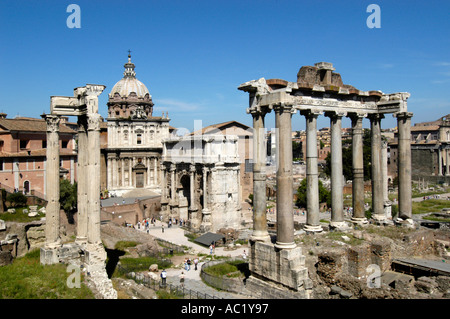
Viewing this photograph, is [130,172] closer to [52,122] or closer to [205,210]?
[205,210]

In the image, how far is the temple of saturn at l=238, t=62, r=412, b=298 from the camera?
38.8ft

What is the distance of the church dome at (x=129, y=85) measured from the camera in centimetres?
4698

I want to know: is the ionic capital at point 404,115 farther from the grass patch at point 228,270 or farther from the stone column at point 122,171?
the stone column at point 122,171

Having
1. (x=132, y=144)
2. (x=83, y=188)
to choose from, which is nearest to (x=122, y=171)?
(x=132, y=144)

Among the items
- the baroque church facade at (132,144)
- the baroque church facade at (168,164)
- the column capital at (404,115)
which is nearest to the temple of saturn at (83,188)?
the column capital at (404,115)

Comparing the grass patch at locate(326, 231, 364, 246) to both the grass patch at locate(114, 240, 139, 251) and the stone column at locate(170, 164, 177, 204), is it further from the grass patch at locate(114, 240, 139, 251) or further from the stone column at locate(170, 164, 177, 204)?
the stone column at locate(170, 164, 177, 204)

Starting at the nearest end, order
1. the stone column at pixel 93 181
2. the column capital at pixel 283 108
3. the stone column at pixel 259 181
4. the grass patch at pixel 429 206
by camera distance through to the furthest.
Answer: the column capital at pixel 283 108
the stone column at pixel 259 181
the stone column at pixel 93 181
the grass patch at pixel 429 206

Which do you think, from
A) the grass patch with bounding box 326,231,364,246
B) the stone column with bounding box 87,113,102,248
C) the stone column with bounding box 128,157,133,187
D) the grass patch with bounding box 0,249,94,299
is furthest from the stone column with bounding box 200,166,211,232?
the grass patch with bounding box 0,249,94,299

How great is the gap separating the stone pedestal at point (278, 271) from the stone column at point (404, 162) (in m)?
7.12

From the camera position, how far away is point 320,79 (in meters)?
15.3

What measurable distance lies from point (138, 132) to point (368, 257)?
34.9 meters

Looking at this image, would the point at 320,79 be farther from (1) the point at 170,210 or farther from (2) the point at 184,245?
(1) the point at 170,210

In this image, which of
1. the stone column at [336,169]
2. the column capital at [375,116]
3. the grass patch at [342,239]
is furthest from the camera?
the column capital at [375,116]

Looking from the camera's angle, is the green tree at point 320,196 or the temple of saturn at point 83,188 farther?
the green tree at point 320,196
